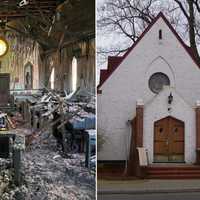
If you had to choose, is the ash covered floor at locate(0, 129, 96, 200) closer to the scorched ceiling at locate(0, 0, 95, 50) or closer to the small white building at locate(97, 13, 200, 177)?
the scorched ceiling at locate(0, 0, 95, 50)

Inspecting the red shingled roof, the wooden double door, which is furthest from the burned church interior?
the wooden double door

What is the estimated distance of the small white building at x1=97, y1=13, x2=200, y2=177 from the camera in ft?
15.9

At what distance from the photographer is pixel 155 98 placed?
532 centimetres

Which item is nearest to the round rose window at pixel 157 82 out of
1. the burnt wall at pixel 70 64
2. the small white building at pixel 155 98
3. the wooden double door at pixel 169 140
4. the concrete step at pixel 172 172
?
the small white building at pixel 155 98

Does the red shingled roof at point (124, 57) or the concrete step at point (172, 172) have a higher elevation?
the red shingled roof at point (124, 57)

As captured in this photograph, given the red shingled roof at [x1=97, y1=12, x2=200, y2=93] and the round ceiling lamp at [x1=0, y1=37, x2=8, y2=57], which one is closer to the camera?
the round ceiling lamp at [x1=0, y1=37, x2=8, y2=57]

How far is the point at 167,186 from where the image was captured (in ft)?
15.4

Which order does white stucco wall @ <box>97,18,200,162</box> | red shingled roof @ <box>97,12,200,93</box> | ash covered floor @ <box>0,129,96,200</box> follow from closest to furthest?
ash covered floor @ <box>0,129,96,200</box> < red shingled roof @ <box>97,12,200,93</box> < white stucco wall @ <box>97,18,200,162</box>

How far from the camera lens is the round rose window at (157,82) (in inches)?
209

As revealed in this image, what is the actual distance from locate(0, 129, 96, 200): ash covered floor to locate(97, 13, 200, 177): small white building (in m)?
1.41

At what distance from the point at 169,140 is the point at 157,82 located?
0.75m

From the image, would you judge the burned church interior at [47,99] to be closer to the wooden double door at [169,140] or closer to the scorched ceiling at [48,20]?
the scorched ceiling at [48,20]

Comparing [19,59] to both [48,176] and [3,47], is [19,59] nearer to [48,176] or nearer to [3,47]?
[3,47]

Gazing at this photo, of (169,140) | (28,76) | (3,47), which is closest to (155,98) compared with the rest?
(169,140)
